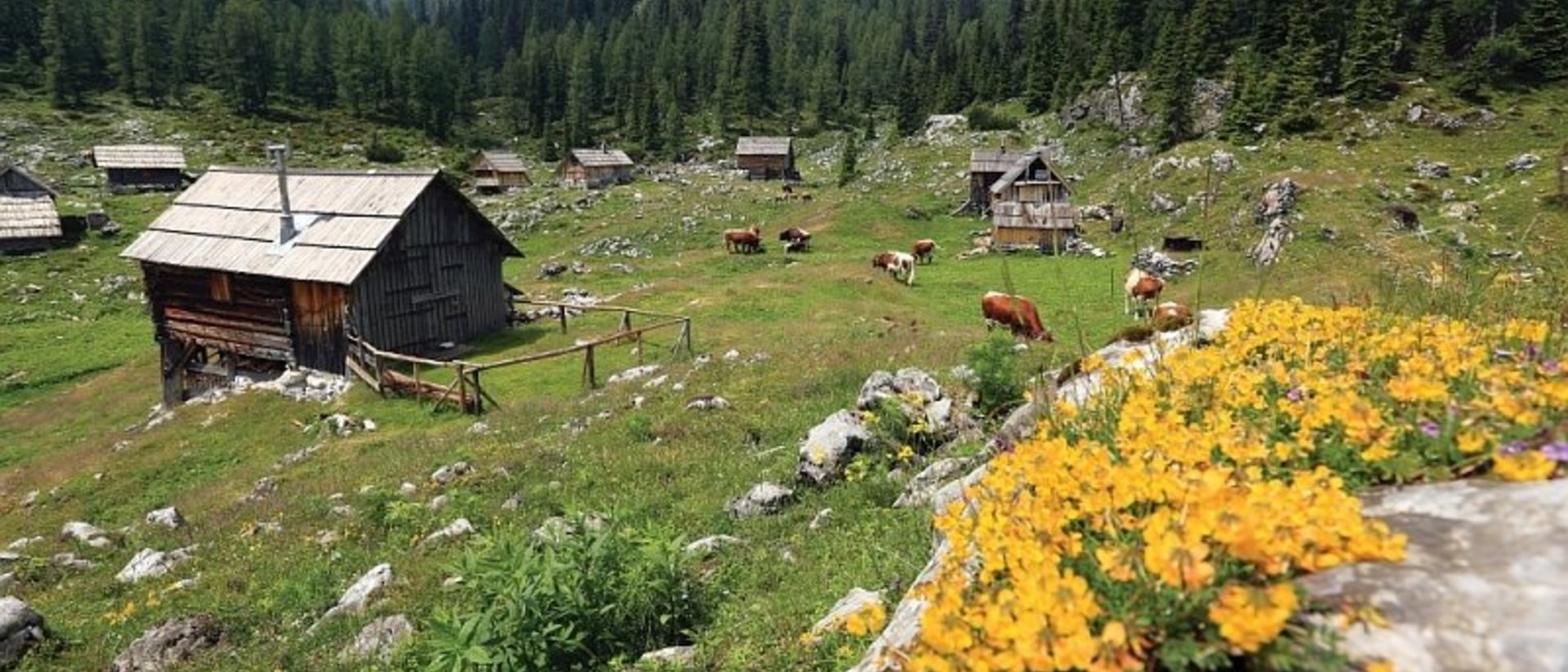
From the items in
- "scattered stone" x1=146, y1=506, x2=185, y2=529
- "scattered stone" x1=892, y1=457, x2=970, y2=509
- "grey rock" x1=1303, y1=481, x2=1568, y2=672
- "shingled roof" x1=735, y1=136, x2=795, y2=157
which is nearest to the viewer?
"grey rock" x1=1303, y1=481, x2=1568, y2=672

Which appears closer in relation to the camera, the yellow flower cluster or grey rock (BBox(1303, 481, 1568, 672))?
grey rock (BBox(1303, 481, 1568, 672))

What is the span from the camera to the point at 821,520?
9.10 meters

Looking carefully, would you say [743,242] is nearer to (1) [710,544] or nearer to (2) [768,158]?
(1) [710,544]

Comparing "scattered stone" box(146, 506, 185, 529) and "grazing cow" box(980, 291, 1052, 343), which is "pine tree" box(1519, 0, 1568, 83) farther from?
"scattered stone" box(146, 506, 185, 529)

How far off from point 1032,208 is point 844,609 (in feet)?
153

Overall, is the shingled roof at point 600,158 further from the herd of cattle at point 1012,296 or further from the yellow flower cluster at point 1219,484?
the yellow flower cluster at point 1219,484

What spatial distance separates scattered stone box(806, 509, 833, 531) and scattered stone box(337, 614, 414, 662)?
4.07 m

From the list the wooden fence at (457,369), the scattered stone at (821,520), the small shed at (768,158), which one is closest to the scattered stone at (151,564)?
the wooden fence at (457,369)

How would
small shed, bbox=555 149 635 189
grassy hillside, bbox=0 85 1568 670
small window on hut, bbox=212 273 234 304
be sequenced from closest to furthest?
grassy hillside, bbox=0 85 1568 670 < small window on hut, bbox=212 273 234 304 < small shed, bbox=555 149 635 189

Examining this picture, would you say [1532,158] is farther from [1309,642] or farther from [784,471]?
[1309,642]

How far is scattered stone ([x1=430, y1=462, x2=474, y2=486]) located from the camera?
14.5 meters

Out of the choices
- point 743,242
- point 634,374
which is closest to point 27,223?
point 743,242

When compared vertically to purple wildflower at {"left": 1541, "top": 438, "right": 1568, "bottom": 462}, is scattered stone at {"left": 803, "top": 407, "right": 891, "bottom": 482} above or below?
below

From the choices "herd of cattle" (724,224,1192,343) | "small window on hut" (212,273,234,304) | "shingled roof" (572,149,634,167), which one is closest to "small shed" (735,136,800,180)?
"shingled roof" (572,149,634,167)
